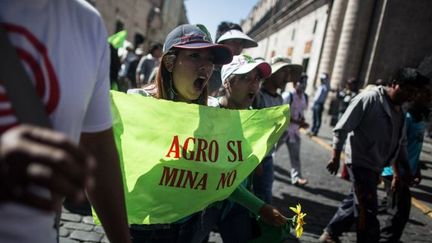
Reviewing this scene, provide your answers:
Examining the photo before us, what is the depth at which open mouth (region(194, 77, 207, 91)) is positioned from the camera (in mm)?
2363

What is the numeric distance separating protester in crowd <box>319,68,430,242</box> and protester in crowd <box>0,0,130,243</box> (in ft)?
10.4

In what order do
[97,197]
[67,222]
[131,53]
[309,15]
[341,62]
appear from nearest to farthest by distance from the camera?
[97,197], [67,222], [131,53], [341,62], [309,15]

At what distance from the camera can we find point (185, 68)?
2.33 metres

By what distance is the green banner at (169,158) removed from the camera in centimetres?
204

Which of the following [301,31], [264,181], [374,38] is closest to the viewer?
[264,181]

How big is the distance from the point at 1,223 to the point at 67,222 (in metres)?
3.38

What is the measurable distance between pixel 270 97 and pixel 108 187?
11.6 feet

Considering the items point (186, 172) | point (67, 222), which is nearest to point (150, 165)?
point (186, 172)

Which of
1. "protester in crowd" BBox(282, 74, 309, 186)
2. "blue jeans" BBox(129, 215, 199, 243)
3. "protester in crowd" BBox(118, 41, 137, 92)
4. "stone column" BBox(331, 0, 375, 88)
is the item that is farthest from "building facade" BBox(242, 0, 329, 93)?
"blue jeans" BBox(129, 215, 199, 243)

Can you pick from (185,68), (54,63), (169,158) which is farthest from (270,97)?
(54,63)

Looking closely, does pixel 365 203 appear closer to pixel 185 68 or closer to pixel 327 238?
pixel 327 238

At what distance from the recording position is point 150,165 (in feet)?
6.70

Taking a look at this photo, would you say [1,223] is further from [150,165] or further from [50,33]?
[150,165]

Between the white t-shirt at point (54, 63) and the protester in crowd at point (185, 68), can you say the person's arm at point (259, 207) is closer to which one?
the protester in crowd at point (185, 68)
